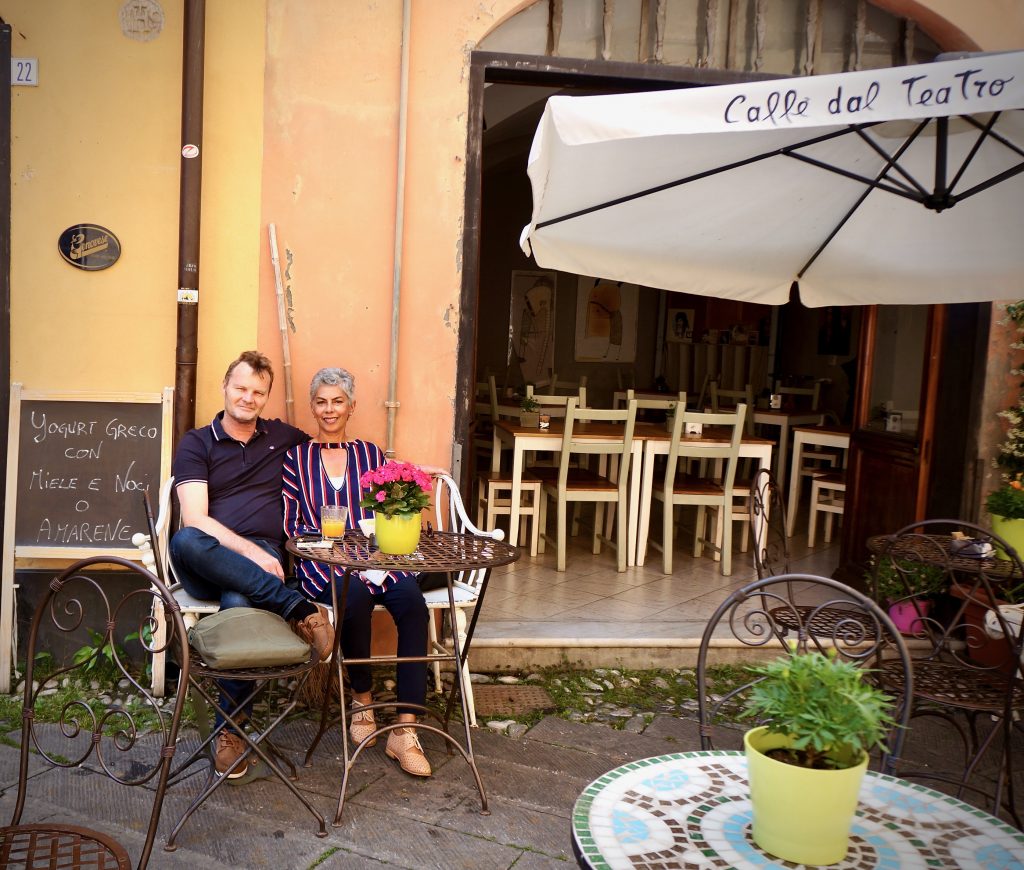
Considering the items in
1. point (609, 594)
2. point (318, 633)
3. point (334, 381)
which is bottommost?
point (609, 594)

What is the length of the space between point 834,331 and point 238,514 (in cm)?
809

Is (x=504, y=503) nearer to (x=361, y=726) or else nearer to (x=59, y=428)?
(x=361, y=726)

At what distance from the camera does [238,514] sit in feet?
11.4

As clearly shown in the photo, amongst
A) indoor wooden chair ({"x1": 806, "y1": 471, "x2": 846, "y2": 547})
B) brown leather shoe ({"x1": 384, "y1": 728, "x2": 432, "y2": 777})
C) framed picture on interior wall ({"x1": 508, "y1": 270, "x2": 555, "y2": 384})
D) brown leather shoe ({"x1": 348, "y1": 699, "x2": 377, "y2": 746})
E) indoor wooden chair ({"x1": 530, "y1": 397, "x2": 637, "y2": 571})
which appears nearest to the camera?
brown leather shoe ({"x1": 384, "y1": 728, "x2": 432, "y2": 777})

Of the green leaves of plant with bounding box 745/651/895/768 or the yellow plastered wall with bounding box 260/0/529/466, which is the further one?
the yellow plastered wall with bounding box 260/0/529/466

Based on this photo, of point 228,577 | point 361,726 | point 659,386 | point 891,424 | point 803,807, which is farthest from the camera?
point 659,386

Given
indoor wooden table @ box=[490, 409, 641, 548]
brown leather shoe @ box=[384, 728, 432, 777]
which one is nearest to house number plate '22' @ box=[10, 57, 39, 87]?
brown leather shoe @ box=[384, 728, 432, 777]

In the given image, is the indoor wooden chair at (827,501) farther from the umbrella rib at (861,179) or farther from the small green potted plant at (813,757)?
the small green potted plant at (813,757)

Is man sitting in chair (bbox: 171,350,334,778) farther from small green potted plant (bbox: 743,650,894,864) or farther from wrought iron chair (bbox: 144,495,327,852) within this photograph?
small green potted plant (bbox: 743,650,894,864)

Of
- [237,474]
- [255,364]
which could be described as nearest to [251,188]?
[255,364]

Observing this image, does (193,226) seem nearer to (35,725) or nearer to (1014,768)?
(35,725)

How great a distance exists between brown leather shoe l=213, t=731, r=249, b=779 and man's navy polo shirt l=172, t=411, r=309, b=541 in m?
0.72

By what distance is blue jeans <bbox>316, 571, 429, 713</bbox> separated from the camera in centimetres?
329

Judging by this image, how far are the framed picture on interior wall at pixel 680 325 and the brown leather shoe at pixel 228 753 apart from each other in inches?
351
